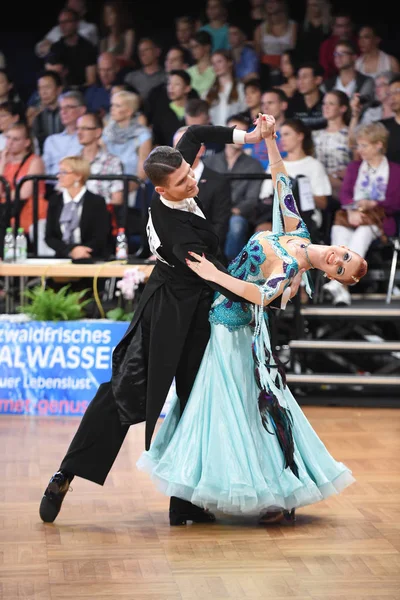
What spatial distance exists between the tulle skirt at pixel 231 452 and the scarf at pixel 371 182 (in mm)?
3414

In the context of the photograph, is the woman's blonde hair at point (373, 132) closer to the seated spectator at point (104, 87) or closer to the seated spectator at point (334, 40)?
the seated spectator at point (334, 40)

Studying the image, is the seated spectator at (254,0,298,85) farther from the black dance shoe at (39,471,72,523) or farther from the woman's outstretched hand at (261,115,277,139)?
the black dance shoe at (39,471,72,523)

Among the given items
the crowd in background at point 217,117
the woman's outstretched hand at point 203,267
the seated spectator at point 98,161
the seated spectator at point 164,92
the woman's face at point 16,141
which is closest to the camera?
the woman's outstretched hand at point 203,267

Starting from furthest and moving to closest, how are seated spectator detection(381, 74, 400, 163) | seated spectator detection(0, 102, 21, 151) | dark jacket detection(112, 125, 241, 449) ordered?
seated spectator detection(0, 102, 21, 151) → seated spectator detection(381, 74, 400, 163) → dark jacket detection(112, 125, 241, 449)

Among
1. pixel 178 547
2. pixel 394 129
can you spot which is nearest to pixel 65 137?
pixel 394 129

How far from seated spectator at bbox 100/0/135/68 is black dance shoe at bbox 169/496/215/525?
5245mm

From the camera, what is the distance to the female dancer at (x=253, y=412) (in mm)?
3531

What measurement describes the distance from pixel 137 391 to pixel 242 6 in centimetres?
530

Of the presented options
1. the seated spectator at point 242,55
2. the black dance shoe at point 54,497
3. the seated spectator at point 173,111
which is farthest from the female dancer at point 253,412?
the seated spectator at point 242,55

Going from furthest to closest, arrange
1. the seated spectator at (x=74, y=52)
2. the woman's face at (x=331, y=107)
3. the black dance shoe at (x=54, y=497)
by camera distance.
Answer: the seated spectator at (x=74, y=52), the woman's face at (x=331, y=107), the black dance shoe at (x=54, y=497)

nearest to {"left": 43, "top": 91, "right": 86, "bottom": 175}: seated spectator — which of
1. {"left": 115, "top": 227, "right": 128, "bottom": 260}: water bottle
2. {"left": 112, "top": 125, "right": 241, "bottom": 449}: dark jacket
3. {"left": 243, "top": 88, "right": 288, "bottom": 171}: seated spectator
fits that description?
{"left": 115, "top": 227, "right": 128, "bottom": 260}: water bottle

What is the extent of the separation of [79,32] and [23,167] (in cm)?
148

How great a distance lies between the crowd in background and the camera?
6879mm

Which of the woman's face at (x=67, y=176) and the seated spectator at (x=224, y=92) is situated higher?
the seated spectator at (x=224, y=92)
